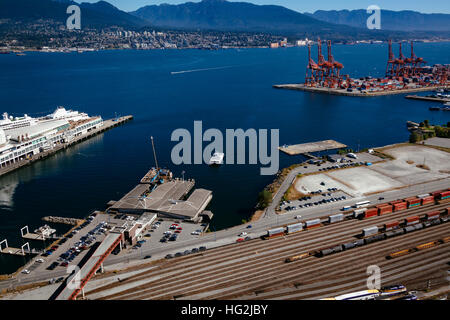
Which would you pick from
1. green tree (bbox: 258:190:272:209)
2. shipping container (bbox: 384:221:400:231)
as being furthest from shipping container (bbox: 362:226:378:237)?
green tree (bbox: 258:190:272:209)

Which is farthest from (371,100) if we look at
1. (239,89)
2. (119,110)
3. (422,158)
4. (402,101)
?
(119,110)

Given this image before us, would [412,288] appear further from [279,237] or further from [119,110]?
[119,110]

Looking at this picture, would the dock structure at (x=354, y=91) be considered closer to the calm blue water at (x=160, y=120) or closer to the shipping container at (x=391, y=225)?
the calm blue water at (x=160, y=120)

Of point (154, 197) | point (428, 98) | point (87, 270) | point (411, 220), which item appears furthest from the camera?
point (428, 98)

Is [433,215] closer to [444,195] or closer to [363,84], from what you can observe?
[444,195]

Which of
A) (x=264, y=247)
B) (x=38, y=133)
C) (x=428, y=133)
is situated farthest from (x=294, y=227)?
(x=38, y=133)

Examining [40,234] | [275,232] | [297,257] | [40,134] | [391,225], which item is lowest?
[40,234]

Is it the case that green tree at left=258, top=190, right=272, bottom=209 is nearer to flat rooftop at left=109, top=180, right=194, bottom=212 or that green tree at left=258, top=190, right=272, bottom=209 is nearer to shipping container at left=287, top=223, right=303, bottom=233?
shipping container at left=287, top=223, right=303, bottom=233
